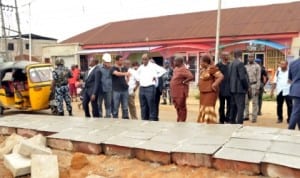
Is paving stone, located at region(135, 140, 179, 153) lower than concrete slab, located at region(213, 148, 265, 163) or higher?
lower

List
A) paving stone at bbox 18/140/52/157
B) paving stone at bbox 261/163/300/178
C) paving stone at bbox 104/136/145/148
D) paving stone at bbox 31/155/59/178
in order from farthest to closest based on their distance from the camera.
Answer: paving stone at bbox 104/136/145/148 < paving stone at bbox 18/140/52/157 < paving stone at bbox 31/155/59/178 < paving stone at bbox 261/163/300/178

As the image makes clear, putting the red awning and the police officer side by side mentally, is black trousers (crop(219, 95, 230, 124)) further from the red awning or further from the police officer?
the red awning

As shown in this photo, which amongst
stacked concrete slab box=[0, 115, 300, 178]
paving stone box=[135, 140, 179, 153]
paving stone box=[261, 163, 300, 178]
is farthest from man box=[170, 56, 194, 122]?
paving stone box=[261, 163, 300, 178]

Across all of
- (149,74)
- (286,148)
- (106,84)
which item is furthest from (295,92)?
(106,84)

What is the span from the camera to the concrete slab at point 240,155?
154 inches

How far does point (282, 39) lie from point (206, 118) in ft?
47.8

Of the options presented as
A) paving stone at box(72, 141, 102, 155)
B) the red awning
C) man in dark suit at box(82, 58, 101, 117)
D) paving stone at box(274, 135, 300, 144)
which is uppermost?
the red awning

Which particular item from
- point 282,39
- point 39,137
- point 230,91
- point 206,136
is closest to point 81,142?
point 39,137

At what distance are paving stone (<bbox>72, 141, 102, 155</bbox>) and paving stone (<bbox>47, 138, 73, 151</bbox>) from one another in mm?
96

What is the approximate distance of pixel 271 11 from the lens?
77.0 ft

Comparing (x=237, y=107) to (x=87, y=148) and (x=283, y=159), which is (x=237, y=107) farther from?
(x=283, y=159)

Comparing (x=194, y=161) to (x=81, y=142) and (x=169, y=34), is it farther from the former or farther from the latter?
(x=169, y=34)

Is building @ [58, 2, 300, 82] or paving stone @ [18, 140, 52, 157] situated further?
building @ [58, 2, 300, 82]

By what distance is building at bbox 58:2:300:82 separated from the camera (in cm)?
1988
